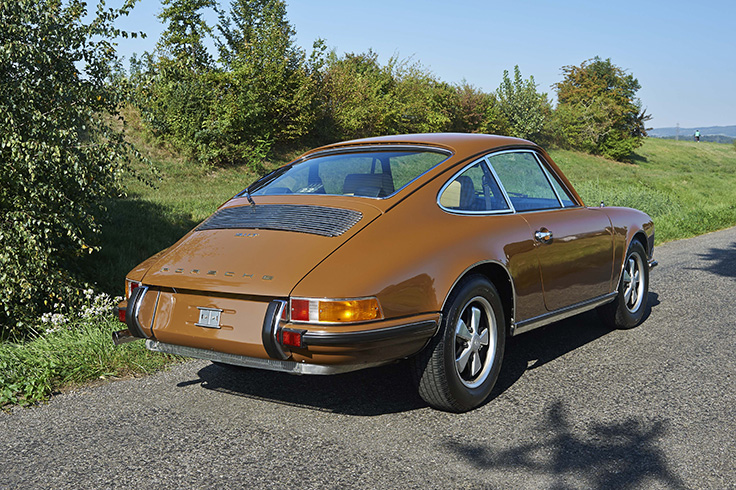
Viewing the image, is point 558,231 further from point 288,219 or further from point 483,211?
point 288,219

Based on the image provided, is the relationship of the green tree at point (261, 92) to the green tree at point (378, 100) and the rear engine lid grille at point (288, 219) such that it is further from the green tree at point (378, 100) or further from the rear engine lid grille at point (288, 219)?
the rear engine lid grille at point (288, 219)

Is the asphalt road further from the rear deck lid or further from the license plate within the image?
the rear deck lid

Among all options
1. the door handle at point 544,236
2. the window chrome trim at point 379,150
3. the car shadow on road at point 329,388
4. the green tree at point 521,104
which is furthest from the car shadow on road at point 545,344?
the green tree at point 521,104

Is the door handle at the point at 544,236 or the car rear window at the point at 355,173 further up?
the car rear window at the point at 355,173

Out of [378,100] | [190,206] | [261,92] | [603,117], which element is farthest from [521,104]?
[190,206]

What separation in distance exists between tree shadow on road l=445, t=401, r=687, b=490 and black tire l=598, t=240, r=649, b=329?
224cm

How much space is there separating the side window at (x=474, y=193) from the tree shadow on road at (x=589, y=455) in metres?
1.40

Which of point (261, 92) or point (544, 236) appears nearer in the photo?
point (544, 236)

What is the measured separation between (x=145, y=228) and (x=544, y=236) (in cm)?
1071

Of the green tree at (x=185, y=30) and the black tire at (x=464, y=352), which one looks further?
the green tree at (x=185, y=30)

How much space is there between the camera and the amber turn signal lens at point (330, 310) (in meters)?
3.38

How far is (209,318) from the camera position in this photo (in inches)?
144

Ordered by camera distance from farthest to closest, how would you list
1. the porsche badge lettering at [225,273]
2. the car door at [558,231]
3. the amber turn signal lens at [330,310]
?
the car door at [558,231] → the porsche badge lettering at [225,273] → the amber turn signal lens at [330,310]

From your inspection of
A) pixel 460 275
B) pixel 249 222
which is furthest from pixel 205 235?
pixel 460 275
